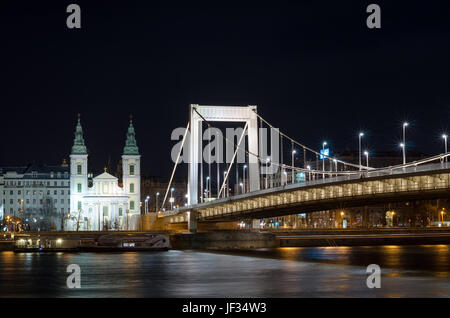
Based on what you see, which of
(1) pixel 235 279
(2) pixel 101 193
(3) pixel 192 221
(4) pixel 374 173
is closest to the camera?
(1) pixel 235 279

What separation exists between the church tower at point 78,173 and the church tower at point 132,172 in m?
8.82

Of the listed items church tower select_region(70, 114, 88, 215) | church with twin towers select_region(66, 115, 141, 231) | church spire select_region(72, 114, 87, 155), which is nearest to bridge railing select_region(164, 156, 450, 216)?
church with twin towers select_region(66, 115, 141, 231)

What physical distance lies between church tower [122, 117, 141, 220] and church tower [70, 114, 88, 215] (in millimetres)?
8822

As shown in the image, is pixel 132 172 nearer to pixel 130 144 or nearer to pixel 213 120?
pixel 130 144

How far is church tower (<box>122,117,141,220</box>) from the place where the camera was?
174750 millimetres

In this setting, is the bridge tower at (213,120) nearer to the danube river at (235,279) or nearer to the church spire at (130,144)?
the danube river at (235,279)

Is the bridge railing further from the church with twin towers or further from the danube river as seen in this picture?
the church with twin towers

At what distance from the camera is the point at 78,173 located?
17888cm

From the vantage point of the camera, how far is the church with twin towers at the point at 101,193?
563ft

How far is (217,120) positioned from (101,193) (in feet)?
270

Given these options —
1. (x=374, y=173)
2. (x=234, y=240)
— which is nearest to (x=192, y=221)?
(x=234, y=240)

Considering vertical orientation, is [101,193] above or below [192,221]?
above

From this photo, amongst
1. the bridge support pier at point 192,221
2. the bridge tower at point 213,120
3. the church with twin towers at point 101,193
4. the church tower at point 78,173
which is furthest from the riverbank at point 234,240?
the church tower at point 78,173

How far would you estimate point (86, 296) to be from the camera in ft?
112
